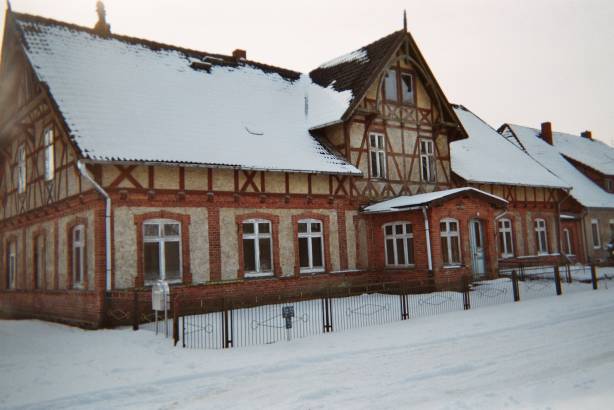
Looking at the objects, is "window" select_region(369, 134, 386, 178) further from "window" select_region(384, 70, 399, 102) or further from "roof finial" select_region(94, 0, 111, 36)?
"roof finial" select_region(94, 0, 111, 36)

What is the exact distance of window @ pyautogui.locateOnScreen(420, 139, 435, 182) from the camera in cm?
2367

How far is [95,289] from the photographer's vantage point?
14984 mm

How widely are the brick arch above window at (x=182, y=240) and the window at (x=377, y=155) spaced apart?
330 inches

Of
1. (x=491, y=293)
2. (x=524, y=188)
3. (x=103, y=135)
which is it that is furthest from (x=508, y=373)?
(x=524, y=188)

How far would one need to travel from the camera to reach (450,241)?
20328 millimetres

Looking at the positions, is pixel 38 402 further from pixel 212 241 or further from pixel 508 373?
pixel 212 241

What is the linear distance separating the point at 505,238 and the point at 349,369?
20.3 m

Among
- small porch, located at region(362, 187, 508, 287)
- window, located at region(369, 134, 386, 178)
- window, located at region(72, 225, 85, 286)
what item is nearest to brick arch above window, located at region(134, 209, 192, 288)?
window, located at region(72, 225, 85, 286)

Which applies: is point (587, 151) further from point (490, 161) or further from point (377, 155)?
point (377, 155)

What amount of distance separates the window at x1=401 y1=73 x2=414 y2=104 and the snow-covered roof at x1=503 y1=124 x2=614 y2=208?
14449mm

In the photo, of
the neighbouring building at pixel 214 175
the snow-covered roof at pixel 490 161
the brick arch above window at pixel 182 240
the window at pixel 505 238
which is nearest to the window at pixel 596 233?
the snow-covered roof at pixel 490 161

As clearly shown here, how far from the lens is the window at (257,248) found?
1781cm

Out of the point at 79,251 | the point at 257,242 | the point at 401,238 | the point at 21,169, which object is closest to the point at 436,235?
the point at 401,238

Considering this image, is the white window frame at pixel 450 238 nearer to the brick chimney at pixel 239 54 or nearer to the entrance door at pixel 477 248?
the entrance door at pixel 477 248
